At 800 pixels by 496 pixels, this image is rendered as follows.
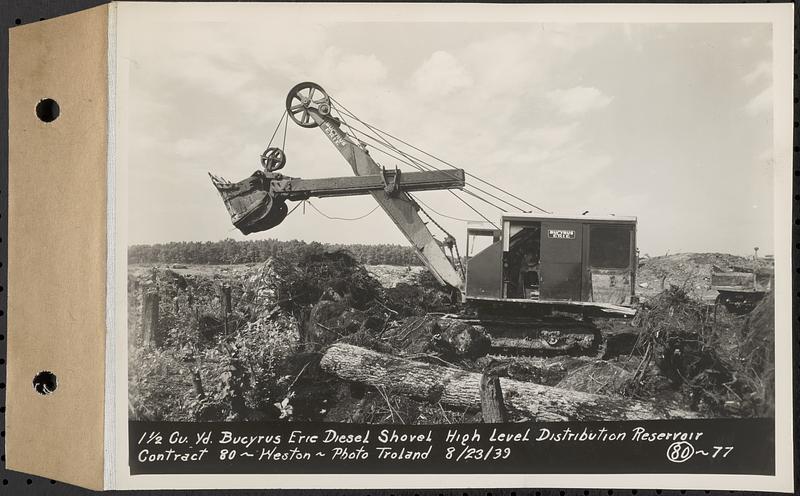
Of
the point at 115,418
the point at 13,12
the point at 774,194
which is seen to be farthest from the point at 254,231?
the point at 774,194

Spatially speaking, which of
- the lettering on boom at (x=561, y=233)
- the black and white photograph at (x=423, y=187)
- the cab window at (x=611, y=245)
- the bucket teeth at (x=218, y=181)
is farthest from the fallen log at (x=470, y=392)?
the bucket teeth at (x=218, y=181)

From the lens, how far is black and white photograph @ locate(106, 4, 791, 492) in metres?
2.67

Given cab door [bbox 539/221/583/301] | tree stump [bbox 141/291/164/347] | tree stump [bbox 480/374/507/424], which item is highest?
cab door [bbox 539/221/583/301]

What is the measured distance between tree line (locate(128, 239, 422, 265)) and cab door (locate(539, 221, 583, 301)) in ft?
3.17

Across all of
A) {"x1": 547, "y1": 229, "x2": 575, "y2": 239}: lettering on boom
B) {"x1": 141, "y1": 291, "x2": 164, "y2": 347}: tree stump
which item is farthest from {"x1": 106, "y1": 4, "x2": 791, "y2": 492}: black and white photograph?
{"x1": 547, "y1": 229, "x2": 575, "y2": 239}: lettering on boom

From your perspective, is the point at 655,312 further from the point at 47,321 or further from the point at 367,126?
the point at 47,321

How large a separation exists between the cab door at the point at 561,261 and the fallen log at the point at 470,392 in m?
0.60

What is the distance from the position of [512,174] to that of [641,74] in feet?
2.96

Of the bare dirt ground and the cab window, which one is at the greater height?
Result: the cab window

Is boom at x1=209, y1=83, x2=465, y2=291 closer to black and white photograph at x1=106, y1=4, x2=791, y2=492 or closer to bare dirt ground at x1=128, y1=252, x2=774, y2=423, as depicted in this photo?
black and white photograph at x1=106, y1=4, x2=791, y2=492

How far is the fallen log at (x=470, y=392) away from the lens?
270cm

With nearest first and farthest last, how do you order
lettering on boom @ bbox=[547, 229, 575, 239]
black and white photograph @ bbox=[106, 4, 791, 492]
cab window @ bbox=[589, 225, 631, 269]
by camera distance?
black and white photograph @ bbox=[106, 4, 791, 492] < cab window @ bbox=[589, 225, 631, 269] < lettering on boom @ bbox=[547, 229, 575, 239]

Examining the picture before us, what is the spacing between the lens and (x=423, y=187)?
280 centimetres

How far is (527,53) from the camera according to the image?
267 cm
